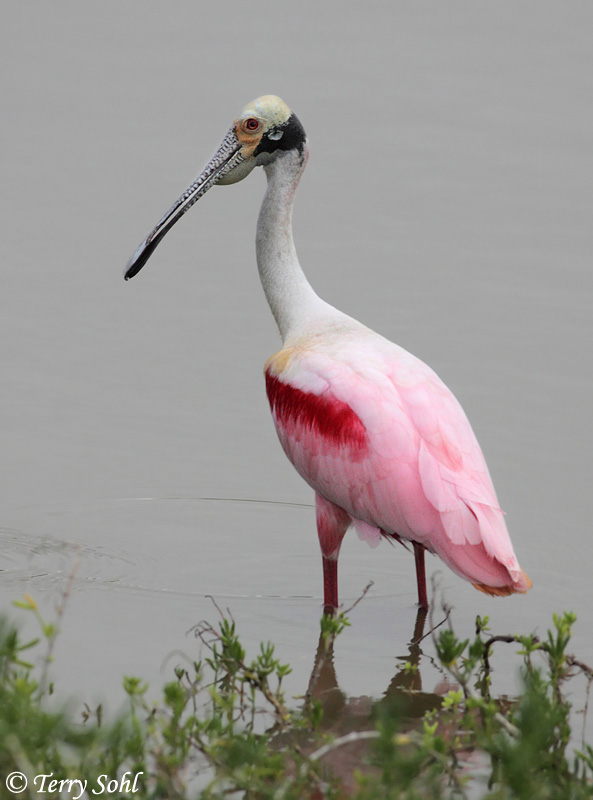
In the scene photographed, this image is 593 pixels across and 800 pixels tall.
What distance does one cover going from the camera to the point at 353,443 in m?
6.70

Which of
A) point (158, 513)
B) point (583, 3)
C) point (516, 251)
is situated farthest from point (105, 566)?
point (583, 3)

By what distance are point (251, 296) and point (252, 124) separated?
3312 millimetres

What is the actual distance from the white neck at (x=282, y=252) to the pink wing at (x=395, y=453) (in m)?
0.59

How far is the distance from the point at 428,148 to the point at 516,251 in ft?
6.19

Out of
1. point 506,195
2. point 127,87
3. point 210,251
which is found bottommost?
point 210,251

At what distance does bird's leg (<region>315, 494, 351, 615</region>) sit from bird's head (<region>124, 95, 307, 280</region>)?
6.55 feet

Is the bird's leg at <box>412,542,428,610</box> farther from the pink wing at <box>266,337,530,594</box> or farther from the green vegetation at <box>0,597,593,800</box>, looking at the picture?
the green vegetation at <box>0,597,593,800</box>

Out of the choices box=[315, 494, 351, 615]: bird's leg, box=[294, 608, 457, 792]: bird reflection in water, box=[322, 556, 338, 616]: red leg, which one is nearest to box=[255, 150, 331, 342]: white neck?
box=[315, 494, 351, 615]: bird's leg

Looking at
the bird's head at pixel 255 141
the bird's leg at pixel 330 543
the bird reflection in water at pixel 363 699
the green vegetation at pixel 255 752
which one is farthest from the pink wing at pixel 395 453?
the bird's head at pixel 255 141


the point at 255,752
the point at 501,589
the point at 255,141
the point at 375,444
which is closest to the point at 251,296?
the point at 255,141

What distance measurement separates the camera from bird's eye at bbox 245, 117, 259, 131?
784cm

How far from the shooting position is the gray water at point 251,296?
7.36 metres

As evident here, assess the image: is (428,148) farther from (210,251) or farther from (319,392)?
(319,392)

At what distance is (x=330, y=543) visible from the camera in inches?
279
